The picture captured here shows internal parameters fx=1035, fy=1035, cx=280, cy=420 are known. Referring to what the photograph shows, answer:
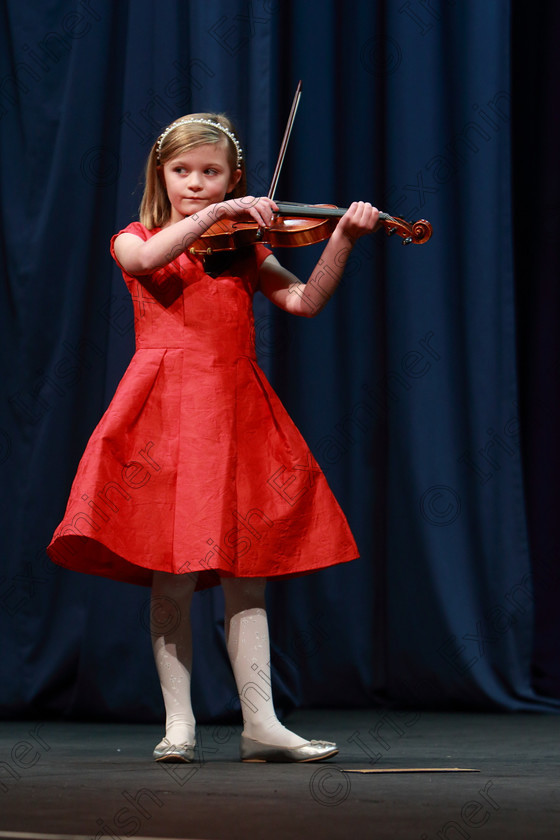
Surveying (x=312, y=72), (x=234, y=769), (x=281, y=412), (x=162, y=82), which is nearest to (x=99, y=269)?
(x=162, y=82)

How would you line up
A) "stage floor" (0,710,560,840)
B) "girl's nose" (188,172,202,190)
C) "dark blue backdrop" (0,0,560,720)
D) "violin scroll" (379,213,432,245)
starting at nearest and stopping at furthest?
"stage floor" (0,710,560,840)
"violin scroll" (379,213,432,245)
"girl's nose" (188,172,202,190)
"dark blue backdrop" (0,0,560,720)

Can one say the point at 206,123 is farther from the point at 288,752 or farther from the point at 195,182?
the point at 288,752

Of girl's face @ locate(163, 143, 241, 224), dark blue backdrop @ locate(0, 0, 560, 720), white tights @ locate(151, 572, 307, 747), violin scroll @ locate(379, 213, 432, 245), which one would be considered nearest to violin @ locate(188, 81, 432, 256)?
violin scroll @ locate(379, 213, 432, 245)

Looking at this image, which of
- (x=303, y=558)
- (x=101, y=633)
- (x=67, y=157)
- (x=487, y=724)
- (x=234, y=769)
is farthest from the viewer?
(x=67, y=157)

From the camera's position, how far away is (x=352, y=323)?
259 cm

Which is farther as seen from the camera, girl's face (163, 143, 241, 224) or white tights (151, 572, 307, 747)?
girl's face (163, 143, 241, 224)

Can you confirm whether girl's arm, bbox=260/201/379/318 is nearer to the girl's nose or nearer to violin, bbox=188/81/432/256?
violin, bbox=188/81/432/256

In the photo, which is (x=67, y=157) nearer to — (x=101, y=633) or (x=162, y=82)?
(x=162, y=82)

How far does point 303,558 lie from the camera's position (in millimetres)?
1665

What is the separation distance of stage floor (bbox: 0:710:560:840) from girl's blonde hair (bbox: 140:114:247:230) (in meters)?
0.92

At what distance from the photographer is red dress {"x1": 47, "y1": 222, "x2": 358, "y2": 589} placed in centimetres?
162

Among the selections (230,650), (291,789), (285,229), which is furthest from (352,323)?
(291,789)

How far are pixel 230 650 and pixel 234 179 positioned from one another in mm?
804

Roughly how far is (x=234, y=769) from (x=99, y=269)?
135 centimetres
